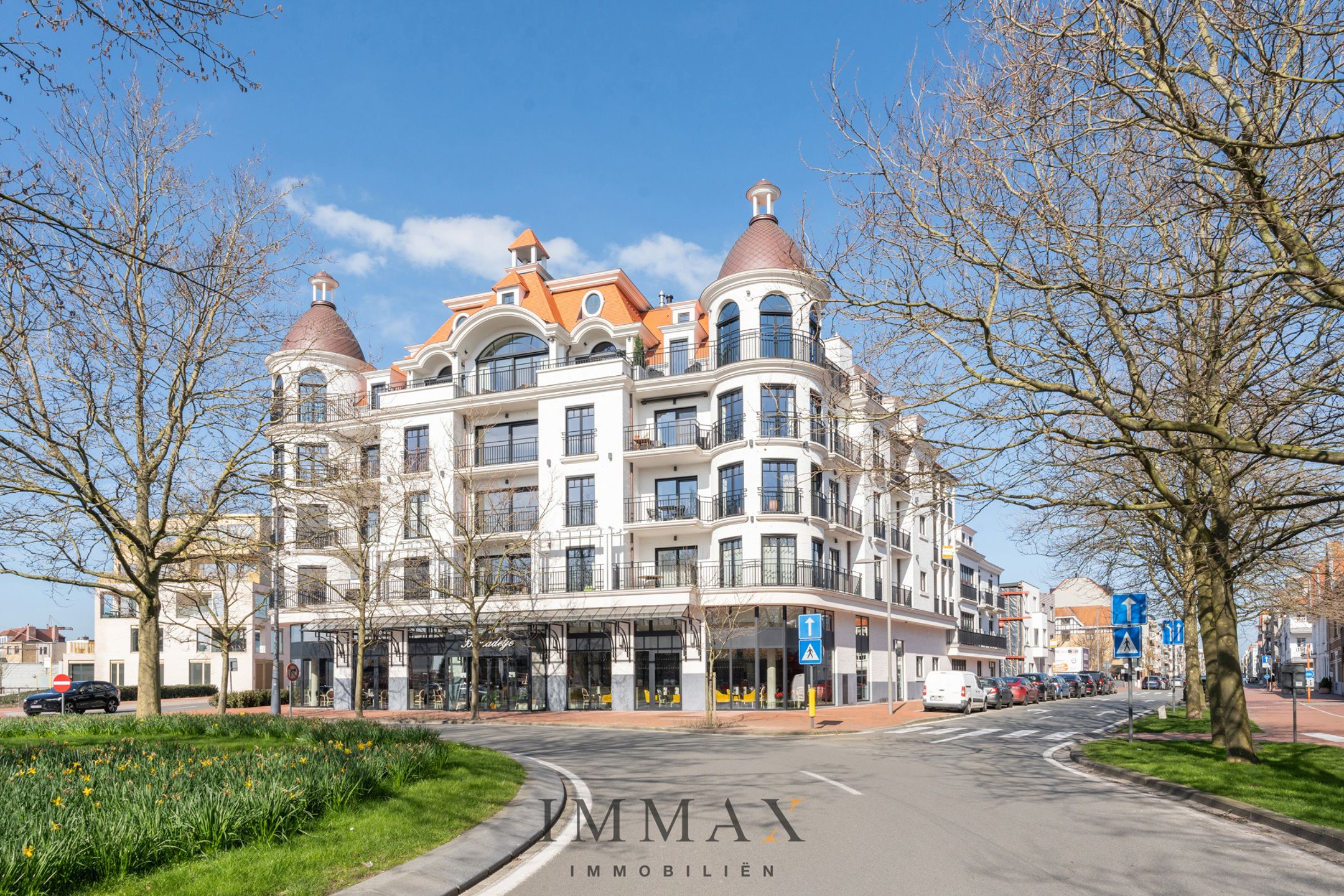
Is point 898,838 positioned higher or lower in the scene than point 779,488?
lower

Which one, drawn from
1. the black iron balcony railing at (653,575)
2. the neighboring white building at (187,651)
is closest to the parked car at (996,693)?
the black iron balcony railing at (653,575)

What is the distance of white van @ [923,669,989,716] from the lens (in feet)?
120

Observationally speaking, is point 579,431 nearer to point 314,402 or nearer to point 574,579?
point 574,579

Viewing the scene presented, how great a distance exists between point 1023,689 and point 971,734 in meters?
23.1

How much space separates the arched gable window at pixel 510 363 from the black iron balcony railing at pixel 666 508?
727 centimetres

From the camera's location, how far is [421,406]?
43594 mm

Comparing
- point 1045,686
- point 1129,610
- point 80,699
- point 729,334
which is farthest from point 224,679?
point 1045,686

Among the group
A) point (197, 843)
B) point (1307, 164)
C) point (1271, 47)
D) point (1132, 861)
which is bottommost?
point (1132, 861)

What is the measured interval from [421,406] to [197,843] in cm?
3732

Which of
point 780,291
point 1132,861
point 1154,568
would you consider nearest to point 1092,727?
point 1154,568

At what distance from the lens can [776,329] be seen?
38.1m

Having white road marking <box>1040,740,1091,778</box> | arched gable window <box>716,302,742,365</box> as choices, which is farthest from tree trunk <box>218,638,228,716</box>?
white road marking <box>1040,740,1091,778</box>

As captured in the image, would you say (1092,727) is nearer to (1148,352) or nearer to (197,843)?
(1148,352)

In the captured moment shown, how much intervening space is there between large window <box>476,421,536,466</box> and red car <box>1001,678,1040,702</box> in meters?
23.6
